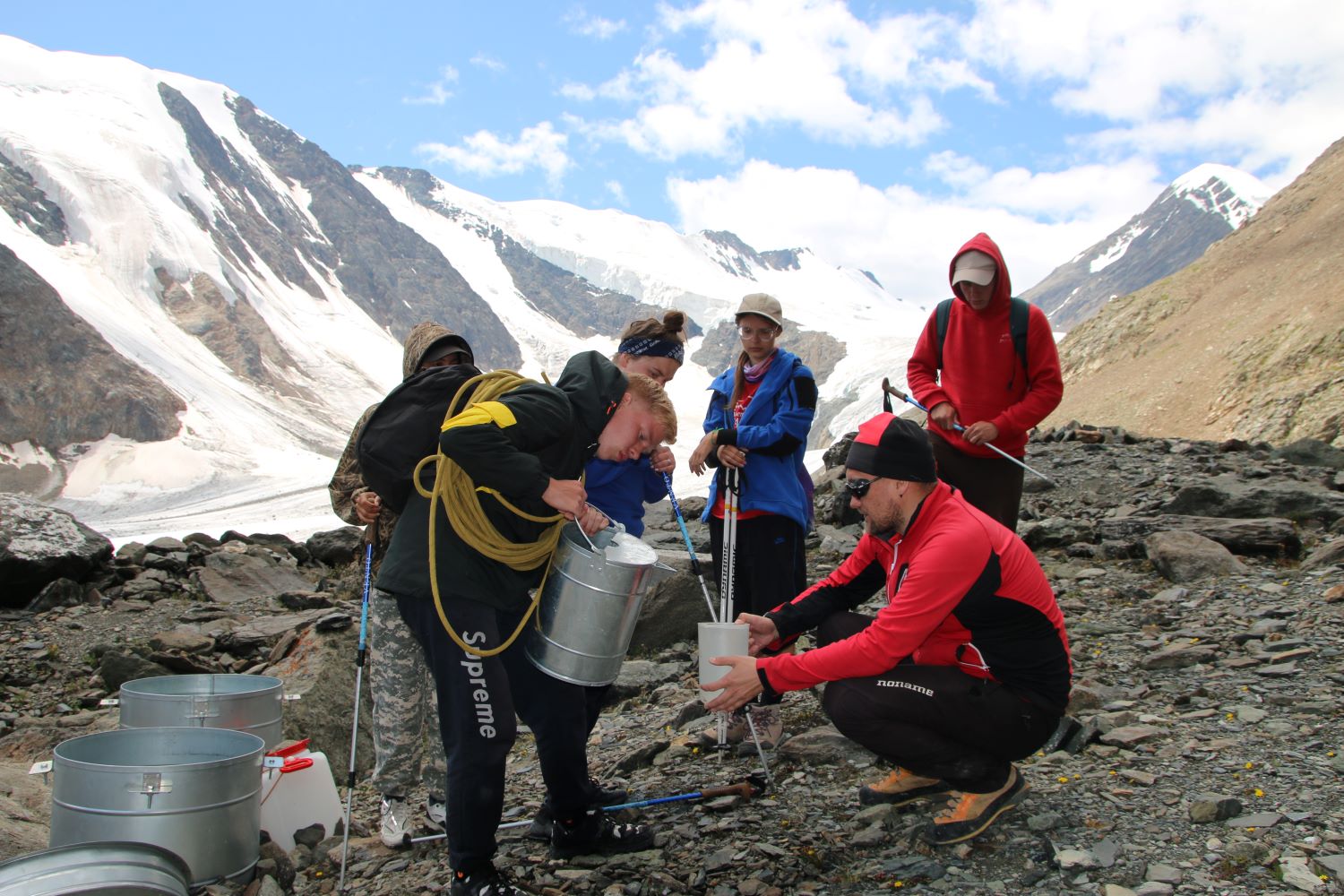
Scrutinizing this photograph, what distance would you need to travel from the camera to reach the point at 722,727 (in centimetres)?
497

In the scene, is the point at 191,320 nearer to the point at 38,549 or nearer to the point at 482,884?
the point at 38,549

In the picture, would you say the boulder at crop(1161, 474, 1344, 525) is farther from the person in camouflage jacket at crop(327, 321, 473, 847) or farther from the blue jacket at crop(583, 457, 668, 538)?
the person in camouflage jacket at crop(327, 321, 473, 847)

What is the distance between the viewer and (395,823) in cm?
436

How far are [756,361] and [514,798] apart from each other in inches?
105

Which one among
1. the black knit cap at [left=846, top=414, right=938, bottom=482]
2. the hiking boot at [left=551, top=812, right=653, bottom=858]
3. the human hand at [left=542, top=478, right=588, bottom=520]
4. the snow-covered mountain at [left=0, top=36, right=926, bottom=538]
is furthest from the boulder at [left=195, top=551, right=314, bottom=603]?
the snow-covered mountain at [left=0, top=36, right=926, bottom=538]

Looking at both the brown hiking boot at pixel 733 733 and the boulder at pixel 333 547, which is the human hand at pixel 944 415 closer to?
the brown hiking boot at pixel 733 733

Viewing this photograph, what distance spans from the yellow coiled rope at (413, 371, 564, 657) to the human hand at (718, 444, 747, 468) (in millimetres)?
1805

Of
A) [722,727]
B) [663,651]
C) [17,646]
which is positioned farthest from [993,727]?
[17,646]

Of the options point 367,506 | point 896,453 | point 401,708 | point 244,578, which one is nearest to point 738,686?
point 896,453

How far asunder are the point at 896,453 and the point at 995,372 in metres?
1.87

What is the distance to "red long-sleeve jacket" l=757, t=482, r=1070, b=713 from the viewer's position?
355 centimetres

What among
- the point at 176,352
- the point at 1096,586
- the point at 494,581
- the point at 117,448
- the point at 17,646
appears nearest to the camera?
the point at 494,581

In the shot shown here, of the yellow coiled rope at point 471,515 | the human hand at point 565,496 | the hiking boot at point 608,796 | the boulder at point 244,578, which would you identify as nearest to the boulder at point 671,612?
the hiking boot at point 608,796

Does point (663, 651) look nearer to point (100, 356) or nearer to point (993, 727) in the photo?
point (993, 727)
